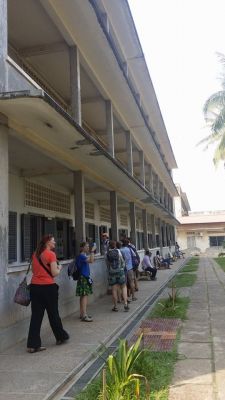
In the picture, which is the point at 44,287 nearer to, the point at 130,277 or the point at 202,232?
the point at 130,277

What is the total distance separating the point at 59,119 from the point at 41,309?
287 cm

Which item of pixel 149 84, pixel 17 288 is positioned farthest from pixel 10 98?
pixel 149 84

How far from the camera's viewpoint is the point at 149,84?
14.9 metres

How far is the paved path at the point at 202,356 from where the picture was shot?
4480mm

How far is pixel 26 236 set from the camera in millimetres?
11289

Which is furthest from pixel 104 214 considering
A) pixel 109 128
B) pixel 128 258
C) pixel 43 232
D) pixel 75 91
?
pixel 75 91

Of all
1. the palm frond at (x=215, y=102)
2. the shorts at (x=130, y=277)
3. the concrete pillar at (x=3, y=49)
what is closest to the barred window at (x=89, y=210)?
the shorts at (x=130, y=277)

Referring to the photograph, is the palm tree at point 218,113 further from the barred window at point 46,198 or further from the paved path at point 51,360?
the paved path at point 51,360

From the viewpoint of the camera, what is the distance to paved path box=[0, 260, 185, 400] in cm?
462

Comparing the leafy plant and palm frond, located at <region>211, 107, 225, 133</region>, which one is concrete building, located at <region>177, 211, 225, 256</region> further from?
the leafy plant

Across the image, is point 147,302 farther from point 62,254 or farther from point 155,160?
point 155,160

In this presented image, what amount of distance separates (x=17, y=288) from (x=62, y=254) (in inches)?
298

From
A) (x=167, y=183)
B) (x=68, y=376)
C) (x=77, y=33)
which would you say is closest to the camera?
(x=68, y=376)

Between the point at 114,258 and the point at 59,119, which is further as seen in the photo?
the point at 114,258
